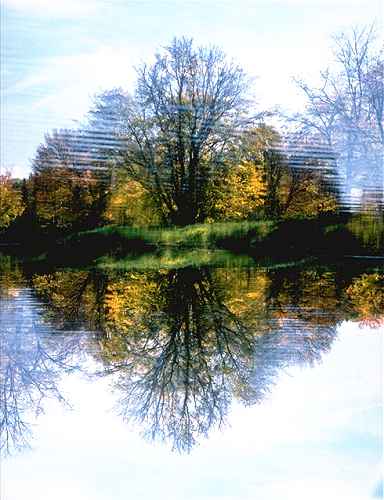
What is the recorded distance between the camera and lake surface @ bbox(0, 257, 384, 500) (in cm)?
124

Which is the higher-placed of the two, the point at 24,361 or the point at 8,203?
the point at 8,203

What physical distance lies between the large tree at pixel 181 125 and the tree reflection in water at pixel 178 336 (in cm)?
17

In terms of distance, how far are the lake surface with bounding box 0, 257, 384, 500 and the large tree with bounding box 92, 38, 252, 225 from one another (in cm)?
18

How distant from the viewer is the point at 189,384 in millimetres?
1361

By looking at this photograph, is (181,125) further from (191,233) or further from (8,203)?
(8,203)

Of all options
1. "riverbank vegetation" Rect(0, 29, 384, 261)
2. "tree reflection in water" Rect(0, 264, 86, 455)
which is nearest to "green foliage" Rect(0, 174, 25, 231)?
"riverbank vegetation" Rect(0, 29, 384, 261)

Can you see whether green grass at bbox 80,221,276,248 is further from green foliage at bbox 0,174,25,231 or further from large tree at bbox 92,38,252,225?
green foliage at bbox 0,174,25,231

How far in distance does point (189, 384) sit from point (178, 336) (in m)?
0.13

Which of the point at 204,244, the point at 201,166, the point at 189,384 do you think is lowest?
the point at 189,384

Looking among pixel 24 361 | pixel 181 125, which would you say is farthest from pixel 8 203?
pixel 181 125

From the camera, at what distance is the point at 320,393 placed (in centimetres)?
144

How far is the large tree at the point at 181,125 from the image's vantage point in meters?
1.51

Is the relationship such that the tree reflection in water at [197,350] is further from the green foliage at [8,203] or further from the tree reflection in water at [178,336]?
the green foliage at [8,203]

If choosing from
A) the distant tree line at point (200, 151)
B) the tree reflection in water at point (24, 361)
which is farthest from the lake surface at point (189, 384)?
the distant tree line at point (200, 151)
